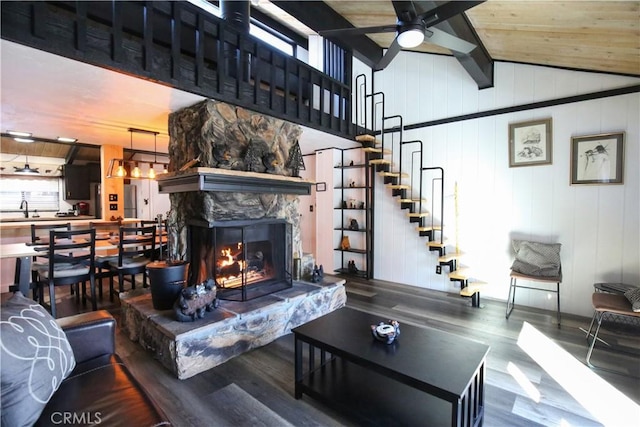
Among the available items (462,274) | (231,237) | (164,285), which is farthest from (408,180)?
(164,285)

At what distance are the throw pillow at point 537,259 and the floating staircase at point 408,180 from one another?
59 cm

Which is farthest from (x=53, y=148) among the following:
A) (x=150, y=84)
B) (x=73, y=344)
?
(x=73, y=344)

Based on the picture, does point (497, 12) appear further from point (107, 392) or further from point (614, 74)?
point (107, 392)

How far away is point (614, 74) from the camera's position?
11.2ft

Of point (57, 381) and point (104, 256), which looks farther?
point (104, 256)

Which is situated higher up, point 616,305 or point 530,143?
point 530,143

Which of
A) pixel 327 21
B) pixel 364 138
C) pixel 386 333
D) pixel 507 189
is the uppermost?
pixel 327 21

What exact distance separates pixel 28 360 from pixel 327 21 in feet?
14.9

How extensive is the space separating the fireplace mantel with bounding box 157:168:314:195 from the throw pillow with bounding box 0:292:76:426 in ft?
5.07

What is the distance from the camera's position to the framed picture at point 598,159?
3.43 m

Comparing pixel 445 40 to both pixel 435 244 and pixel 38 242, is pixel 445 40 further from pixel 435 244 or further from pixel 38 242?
pixel 38 242

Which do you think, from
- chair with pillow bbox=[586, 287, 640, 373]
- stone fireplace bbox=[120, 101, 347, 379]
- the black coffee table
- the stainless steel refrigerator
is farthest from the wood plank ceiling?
the stainless steel refrigerator

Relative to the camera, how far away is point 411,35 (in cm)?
239

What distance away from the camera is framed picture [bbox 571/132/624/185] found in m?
3.43
